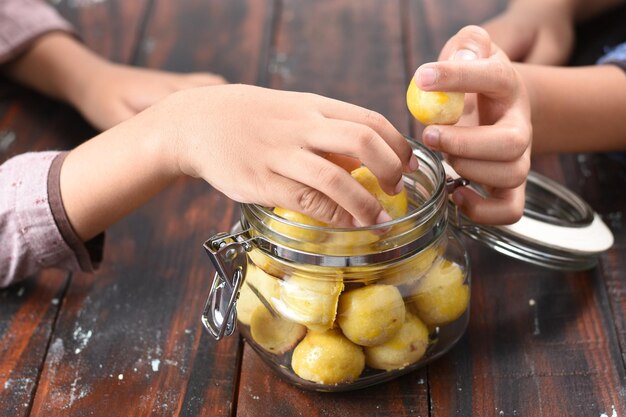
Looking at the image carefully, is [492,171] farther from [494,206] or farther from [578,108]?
[578,108]

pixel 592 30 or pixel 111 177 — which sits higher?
pixel 111 177

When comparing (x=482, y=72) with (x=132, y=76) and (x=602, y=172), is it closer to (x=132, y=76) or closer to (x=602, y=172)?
(x=602, y=172)

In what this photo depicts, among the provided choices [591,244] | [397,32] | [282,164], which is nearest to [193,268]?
[282,164]

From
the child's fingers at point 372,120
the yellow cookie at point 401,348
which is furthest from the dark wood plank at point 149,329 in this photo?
the child's fingers at point 372,120

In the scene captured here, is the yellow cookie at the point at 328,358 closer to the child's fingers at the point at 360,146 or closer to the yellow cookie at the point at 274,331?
the yellow cookie at the point at 274,331

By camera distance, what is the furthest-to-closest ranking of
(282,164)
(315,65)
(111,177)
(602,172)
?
(315,65) → (602,172) → (111,177) → (282,164)

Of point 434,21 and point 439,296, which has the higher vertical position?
point 439,296

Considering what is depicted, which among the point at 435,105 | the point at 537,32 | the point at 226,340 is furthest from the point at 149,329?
the point at 537,32
